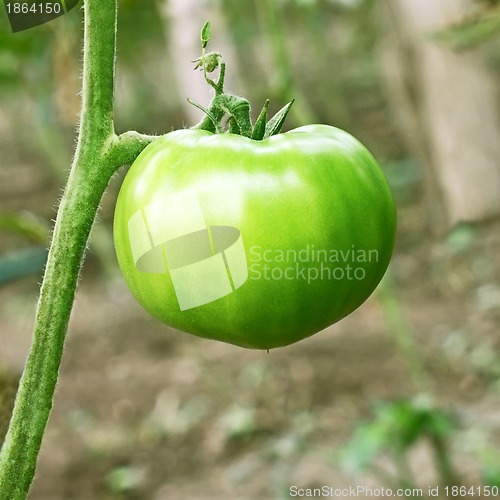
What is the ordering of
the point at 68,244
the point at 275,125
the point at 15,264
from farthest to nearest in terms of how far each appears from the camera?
1. the point at 15,264
2. the point at 275,125
3. the point at 68,244

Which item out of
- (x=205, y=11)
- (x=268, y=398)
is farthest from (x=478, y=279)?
(x=205, y=11)

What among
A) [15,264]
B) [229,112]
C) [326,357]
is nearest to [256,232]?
[229,112]

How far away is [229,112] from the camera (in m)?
0.55

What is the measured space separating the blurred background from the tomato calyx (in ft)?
3.39

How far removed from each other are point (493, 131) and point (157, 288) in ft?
12.3

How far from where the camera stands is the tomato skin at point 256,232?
49 cm

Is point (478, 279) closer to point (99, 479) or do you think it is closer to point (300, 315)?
point (99, 479)

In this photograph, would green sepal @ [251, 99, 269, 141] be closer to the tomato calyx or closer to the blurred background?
the tomato calyx

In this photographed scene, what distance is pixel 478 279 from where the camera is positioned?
12.0 ft

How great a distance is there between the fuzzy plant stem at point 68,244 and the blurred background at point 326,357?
109 centimetres

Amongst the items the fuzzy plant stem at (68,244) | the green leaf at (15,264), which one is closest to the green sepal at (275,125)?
the fuzzy plant stem at (68,244)

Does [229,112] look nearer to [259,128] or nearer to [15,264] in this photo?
[259,128]

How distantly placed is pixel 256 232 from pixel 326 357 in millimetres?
2766

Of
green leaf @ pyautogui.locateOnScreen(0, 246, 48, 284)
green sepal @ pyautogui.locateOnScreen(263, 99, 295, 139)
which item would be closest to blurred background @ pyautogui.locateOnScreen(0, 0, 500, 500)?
green leaf @ pyautogui.locateOnScreen(0, 246, 48, 284)
